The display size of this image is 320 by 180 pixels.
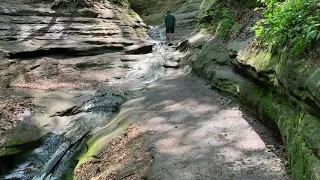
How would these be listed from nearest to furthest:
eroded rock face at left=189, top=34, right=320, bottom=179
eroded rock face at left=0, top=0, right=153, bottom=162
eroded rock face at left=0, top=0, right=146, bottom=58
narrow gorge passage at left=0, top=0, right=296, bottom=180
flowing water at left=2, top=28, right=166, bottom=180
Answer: eroded rock face at left=189, top=34, right=320, bottom=179
narrow gorge passage at left=0, top=0, right=296, bottom=180
flowing water at left=2, top=28, right=166, bottom=180
eroded rock face at left=0, top=0, right=153, bottom=162
eroded rock face at left=0, top=0, right=146, bottom=58

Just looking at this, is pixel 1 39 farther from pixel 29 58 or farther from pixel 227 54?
pixel 227 54

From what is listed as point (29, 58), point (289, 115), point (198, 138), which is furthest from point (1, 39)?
point (289, 115)

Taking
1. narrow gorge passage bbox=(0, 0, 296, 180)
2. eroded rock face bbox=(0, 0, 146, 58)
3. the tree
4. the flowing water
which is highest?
the tree

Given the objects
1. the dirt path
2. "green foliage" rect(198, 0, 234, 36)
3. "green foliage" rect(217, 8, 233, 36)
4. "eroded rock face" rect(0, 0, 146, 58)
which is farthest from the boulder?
the dirt path

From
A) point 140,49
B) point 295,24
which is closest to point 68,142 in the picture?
point 295,24

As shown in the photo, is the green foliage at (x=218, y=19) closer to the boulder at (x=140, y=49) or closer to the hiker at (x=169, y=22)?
the hiker at (x=169, y=22)

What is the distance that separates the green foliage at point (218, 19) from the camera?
14.6m

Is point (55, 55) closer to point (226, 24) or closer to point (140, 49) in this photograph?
point (140, 49)

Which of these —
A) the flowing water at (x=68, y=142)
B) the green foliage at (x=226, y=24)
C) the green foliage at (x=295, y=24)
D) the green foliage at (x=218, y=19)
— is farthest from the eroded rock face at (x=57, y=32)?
the green foliage at (x=295, y=24)

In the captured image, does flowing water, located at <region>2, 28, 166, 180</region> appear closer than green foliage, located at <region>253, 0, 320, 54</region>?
No

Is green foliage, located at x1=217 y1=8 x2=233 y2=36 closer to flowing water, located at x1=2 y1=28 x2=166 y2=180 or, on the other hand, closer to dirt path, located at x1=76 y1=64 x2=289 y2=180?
dirt path, located at x1=76 y1=64 x2=289 y2=180

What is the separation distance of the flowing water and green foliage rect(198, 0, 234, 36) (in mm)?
4508

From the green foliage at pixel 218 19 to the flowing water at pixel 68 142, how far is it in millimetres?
4508

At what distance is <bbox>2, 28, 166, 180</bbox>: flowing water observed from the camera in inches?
349
